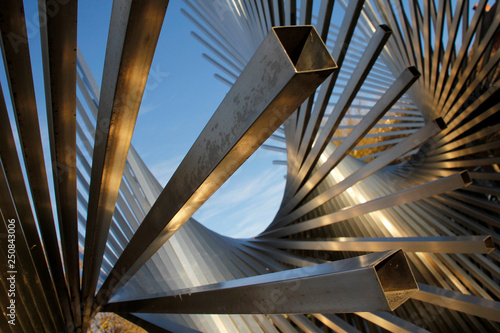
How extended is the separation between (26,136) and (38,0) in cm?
93

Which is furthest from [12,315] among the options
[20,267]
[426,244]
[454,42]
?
[454,42]

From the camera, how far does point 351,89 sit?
3705 millimetres

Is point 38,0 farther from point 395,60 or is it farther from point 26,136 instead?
point 395,60

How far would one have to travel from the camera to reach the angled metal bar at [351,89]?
325 centimetres

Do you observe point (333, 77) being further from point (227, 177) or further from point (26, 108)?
point (26, 108)

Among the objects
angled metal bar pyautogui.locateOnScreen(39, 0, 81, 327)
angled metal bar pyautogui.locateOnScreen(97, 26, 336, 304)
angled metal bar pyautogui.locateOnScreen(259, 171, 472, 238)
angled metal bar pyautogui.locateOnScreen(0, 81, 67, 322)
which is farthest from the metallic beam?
angled metal bar pyautogui.locateOnScreen(0, 81, 67, 322)

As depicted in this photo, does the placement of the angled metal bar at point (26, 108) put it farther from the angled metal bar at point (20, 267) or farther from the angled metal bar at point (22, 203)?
the angled metal bar at point (20, 267)

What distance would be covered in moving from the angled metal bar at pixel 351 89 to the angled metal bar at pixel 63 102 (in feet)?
8.78

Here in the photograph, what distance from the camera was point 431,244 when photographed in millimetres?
3375

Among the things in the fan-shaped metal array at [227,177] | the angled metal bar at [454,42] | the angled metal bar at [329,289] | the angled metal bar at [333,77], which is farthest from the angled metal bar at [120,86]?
the angled metal bar at [454,42]

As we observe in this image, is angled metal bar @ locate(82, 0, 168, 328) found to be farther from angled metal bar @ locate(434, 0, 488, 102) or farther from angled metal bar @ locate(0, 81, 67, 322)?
angled metal bar @ locate(434, 0, 488, 102)

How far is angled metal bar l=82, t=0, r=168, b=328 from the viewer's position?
1.45 meters

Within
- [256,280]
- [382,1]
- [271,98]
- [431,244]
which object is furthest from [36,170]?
[382,1]

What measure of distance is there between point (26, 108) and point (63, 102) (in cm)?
26
